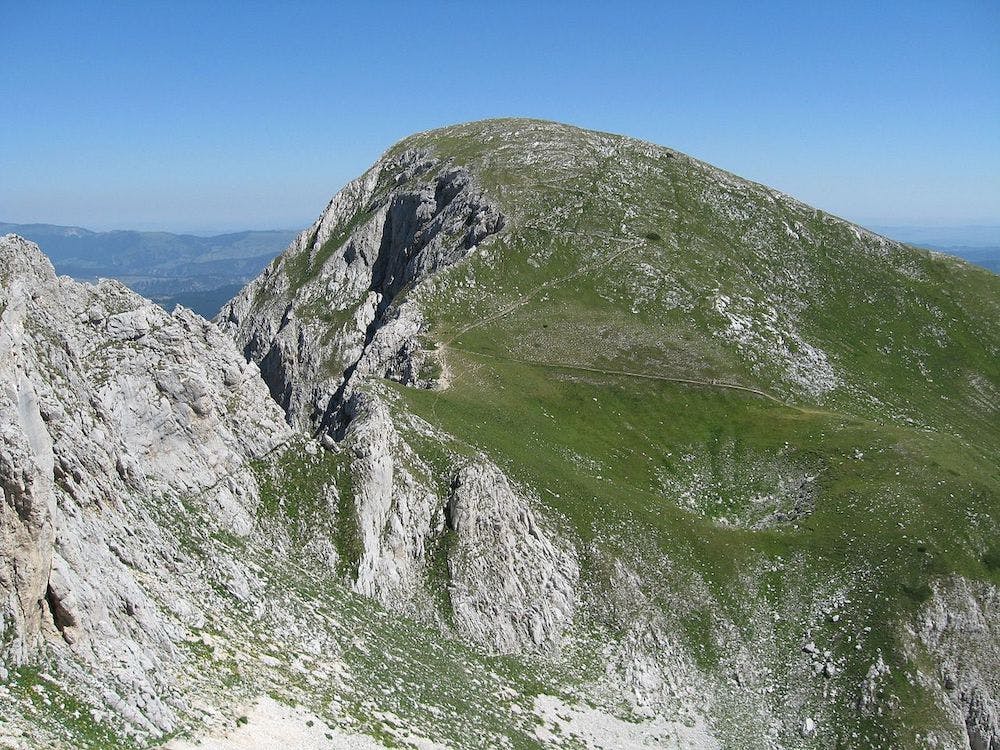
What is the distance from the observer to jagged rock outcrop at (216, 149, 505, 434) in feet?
372

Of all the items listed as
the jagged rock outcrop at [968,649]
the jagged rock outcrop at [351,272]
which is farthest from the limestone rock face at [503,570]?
the jagged rock outcrop at [351,272]

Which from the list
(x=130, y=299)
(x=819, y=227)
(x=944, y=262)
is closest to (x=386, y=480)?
(x=130, y=299)

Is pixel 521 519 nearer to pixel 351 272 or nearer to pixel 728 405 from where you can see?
pixel 728 405

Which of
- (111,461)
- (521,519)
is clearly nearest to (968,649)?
(521,519)

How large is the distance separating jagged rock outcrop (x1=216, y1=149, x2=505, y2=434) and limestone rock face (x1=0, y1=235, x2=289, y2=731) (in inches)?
1632

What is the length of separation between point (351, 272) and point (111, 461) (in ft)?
322

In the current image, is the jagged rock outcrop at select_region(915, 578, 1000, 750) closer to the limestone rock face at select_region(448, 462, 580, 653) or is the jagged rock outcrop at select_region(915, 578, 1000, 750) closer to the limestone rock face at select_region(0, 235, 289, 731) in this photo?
the limestone rock face at select_region(448, 462, 580, 653)

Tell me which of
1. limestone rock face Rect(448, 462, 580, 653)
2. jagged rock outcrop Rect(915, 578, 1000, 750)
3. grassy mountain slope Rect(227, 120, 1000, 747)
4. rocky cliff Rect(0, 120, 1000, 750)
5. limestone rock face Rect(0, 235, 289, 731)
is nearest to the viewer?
limestone rock face Rect(0, 235, 289, 731)

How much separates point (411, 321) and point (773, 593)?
5608 centimetres

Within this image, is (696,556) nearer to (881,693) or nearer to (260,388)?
(881,693)

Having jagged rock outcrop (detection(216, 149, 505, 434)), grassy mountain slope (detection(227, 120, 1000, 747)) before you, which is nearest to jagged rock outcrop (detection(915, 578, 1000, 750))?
grassy mountain slope (detection(227, 120, 1000, 747))

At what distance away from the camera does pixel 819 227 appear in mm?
124562

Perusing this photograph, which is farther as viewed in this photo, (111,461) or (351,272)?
(351,272)

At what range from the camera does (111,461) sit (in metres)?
36.9
